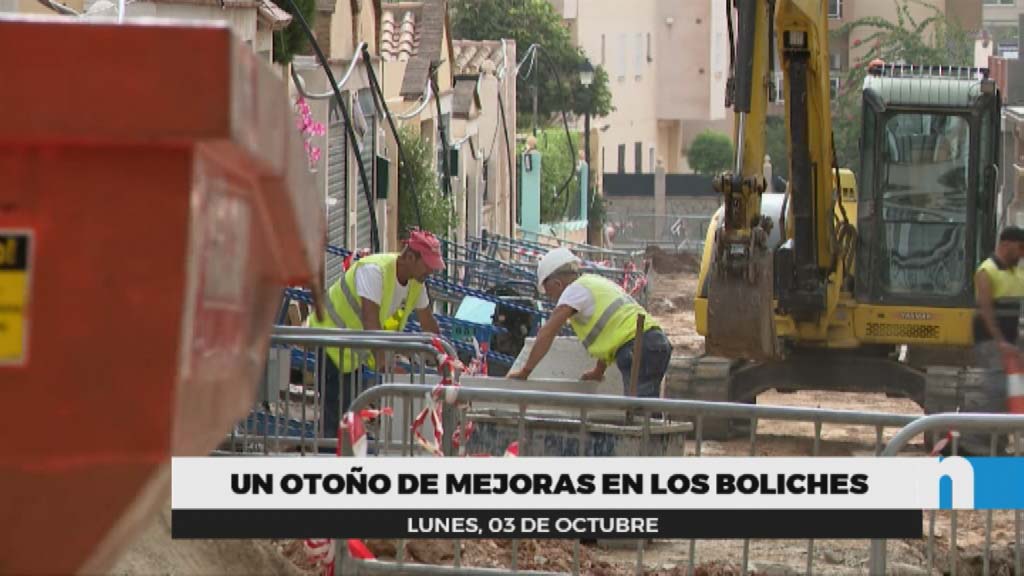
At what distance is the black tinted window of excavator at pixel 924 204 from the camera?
17.4 m

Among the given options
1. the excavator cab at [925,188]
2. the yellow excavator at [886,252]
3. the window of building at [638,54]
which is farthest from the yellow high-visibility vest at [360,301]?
the window of building at [638,54]

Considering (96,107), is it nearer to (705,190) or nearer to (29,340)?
(29,340)

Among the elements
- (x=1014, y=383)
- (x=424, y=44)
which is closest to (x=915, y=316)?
(x=1014, y=383)

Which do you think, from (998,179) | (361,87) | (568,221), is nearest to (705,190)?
(568,221)

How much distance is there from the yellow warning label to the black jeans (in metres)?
9.58

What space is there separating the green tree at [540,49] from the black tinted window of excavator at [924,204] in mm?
36340

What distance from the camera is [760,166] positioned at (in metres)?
15.2

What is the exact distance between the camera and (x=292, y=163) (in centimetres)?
329

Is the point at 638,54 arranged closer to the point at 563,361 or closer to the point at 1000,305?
the point at 1000,305

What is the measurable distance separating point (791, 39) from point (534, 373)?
363 centimetres

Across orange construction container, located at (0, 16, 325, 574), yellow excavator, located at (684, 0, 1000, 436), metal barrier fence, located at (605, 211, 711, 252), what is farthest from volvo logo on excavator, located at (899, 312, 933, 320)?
metal barrier fence, located at (605, 211, 711, 252)

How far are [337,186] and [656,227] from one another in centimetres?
4147

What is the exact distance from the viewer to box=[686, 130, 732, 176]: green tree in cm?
8094
